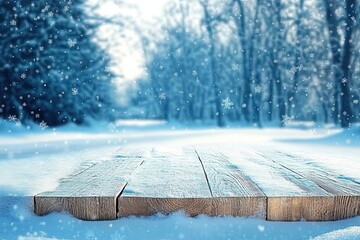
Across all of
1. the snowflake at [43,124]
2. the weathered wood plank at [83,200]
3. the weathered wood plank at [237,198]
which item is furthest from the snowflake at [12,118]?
the weathered wood plank at [237,198]

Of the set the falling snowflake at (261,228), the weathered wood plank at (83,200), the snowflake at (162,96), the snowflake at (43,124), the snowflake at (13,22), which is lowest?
the snowflake at (43,124)


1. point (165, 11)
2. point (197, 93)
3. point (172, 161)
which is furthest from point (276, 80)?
point (172, 161)

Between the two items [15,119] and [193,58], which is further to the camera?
[193,58]

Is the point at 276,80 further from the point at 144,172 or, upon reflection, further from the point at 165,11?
the point at 144,172

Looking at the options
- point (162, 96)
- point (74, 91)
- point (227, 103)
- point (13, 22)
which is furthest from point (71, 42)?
point (162, 96)

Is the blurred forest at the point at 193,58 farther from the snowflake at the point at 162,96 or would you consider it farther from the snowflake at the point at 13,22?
the snowflake at the point at 162,96

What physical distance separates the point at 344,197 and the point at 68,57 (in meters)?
11.9

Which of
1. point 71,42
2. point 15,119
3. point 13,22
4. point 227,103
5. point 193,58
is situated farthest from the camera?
point 227,103

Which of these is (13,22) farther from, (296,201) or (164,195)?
(296,201)

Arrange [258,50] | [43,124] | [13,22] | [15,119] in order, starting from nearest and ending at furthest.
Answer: [15,119] → [13,22] → [43,124] → [258,50]

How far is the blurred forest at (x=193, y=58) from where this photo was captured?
38.0ft

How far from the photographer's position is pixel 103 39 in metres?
14.2

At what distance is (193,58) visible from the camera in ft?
106

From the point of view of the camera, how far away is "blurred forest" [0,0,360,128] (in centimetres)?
1159
